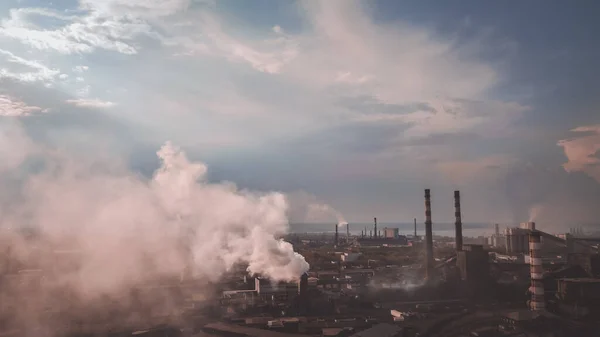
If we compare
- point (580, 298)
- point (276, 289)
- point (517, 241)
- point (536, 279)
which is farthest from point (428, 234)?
point (517, 241)

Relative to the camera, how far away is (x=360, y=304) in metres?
49.3

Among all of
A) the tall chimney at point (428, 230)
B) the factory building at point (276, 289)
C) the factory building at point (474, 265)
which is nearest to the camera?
the factory building at point (276, 289)

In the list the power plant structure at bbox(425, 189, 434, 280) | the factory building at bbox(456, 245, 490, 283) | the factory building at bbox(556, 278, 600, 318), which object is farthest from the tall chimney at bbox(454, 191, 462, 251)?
the factory building at bbox(556, 278, 600, 318)

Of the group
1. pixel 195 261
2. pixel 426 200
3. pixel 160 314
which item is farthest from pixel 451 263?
pixel 160 314

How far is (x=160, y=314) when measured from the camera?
42.1 m

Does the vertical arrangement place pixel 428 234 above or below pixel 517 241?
above

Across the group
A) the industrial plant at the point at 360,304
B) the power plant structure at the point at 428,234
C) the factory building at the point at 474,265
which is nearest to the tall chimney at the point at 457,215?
the power plant structure at the point at 428,234

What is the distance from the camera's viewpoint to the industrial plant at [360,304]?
3722 cm

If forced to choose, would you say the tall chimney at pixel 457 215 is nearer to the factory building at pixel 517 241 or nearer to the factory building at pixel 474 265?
the factory building at pixel 474 265

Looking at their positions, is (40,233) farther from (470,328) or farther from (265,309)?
(470,328)

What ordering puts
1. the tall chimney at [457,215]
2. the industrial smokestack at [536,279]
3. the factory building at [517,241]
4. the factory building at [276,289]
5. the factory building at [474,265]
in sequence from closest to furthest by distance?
1. the industrial smokestack at [536,279]
2. the factory building at [276,289]
3. the factory building at [474,265]
4. the tall chimney at [457,215]
5. the factory building at [517,241]

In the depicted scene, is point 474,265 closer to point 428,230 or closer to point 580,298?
point 580,298

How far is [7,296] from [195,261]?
19322 mm

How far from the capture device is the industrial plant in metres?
37.2
